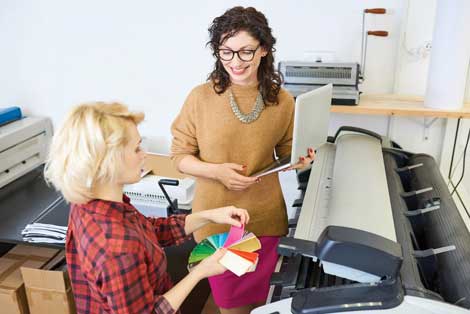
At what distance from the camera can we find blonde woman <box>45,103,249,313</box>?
0.90 meters

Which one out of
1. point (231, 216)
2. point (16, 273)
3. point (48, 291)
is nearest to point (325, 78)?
point (231, 216)

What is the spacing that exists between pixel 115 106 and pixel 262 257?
0.75 metres

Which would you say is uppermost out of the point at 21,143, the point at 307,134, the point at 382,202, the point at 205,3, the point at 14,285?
the point at 205,3

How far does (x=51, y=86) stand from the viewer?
251 cm

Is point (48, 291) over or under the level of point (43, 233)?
under

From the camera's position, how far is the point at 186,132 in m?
1.39

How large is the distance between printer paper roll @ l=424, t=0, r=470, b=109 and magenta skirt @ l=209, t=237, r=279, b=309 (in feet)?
2.93

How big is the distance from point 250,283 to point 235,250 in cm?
42

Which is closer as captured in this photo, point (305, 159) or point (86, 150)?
point (86, 150)

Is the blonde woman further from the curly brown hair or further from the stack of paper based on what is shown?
the stack of paper

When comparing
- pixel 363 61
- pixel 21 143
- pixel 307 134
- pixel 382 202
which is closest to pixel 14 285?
pixel 21 143

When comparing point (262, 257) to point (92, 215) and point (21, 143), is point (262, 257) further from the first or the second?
point (21, 143)

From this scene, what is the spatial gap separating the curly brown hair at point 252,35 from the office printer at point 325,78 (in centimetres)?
45

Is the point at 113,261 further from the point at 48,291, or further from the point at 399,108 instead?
the point at 399,108
